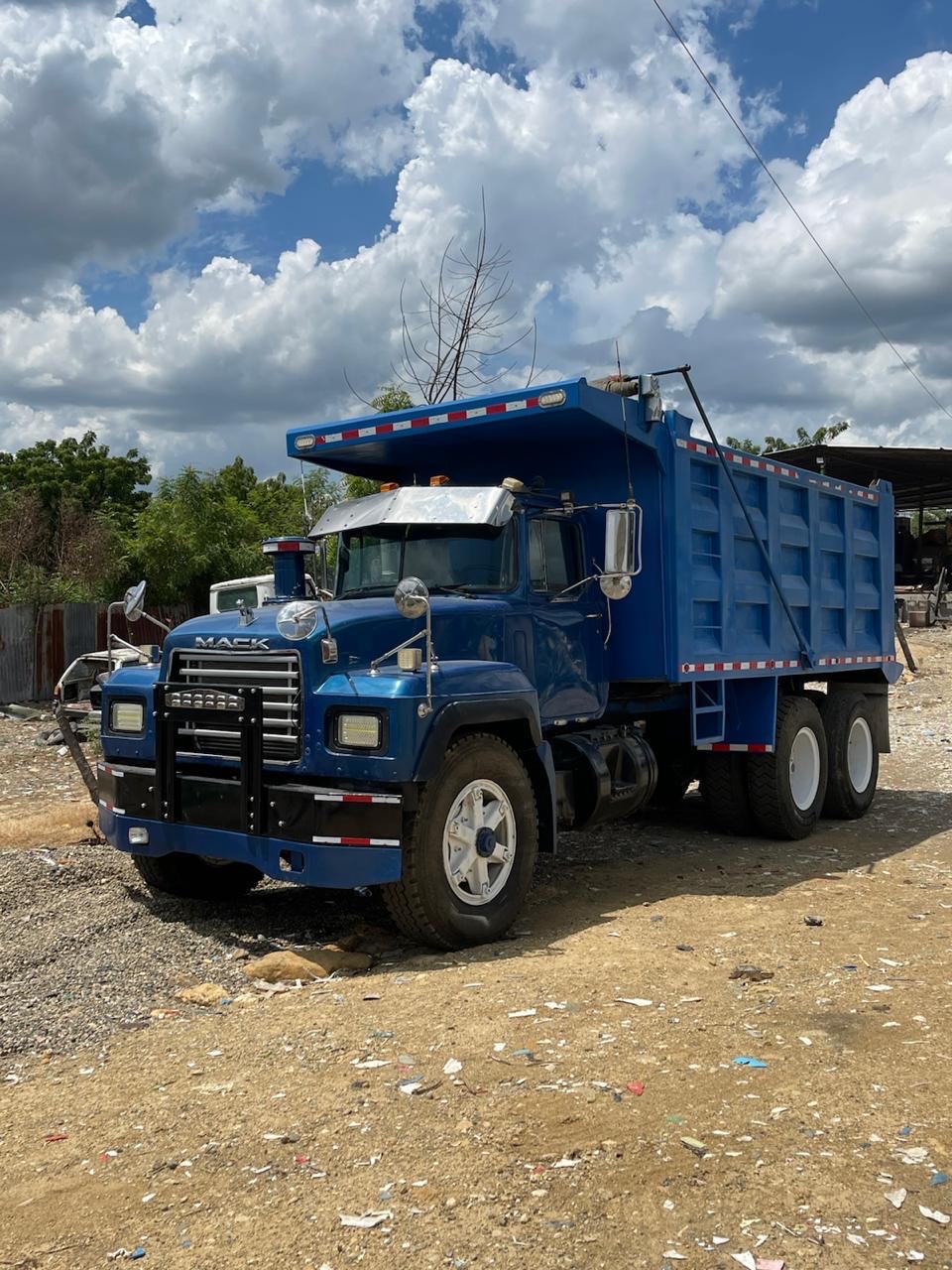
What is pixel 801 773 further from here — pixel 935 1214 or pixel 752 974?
pixel 935 1214

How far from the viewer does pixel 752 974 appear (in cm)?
514

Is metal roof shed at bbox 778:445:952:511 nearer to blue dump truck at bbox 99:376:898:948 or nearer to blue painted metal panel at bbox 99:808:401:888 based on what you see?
blue dump truck at bbox 99:376:898:948

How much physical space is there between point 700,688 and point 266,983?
413 centimetres

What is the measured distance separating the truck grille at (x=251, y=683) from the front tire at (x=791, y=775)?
4484 mm

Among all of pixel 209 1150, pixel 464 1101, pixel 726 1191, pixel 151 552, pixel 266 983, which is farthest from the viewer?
pixel 151 552

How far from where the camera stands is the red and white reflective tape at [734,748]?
28.1ft

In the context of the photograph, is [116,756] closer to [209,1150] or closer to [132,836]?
[132,836]

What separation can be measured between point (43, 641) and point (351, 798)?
594 inches

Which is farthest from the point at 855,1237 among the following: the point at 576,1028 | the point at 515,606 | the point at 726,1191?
the point at 515,606

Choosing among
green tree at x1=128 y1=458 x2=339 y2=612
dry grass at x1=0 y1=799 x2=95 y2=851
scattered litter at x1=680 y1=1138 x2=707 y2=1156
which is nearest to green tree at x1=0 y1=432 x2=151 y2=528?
green tree at x1=128 y1=458 x2=339 y2=612

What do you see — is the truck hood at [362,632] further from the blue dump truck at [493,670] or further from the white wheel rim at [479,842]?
the white wheel rim at [479,842]

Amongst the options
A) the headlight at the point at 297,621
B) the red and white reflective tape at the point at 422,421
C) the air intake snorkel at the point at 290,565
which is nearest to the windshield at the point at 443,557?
the air intake snorkel at the point at 290,565

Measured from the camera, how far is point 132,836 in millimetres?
6070

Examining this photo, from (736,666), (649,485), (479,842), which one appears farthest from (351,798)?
(736,666)
